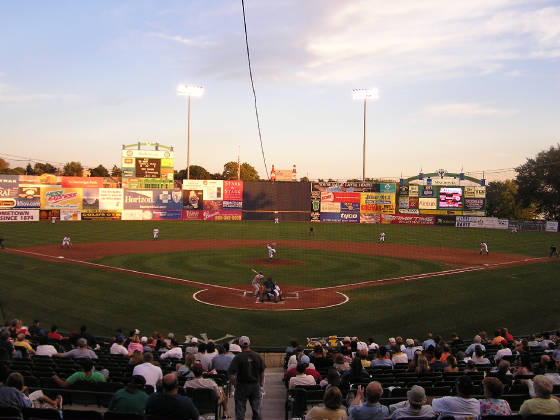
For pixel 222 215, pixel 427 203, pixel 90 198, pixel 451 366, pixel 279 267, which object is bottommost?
pixel 279 267

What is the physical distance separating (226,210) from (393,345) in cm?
6443

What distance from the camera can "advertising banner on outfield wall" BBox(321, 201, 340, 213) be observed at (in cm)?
7775

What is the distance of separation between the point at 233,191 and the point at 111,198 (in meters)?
18.9

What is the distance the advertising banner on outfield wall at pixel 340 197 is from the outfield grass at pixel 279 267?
126 feet

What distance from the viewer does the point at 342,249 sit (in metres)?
43.1

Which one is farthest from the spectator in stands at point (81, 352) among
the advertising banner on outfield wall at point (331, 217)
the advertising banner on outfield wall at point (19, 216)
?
the advertising banner on outfield wall at point (331, 217)

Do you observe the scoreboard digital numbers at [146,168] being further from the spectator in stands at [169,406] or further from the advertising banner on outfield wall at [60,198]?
the spectator in stands at [169,406]

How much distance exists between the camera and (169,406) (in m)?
5.41

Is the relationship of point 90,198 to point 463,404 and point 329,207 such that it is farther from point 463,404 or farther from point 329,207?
point 463,404

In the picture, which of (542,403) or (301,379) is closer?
(542,403)

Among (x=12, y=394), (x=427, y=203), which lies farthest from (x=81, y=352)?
(x=427, y=203)

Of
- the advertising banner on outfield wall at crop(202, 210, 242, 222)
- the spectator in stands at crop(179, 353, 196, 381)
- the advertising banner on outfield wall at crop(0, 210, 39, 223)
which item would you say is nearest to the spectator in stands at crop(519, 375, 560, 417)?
the spectator in stands at crop(179, 353, 196, 381)

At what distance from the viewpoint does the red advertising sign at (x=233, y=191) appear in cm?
7581

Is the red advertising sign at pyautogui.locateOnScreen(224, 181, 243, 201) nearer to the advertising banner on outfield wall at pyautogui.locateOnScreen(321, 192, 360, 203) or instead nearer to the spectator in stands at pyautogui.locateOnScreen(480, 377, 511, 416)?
the advertising banner on outfield wall at pyautogui.locateOnScreen(321, 192, 360, 203)
